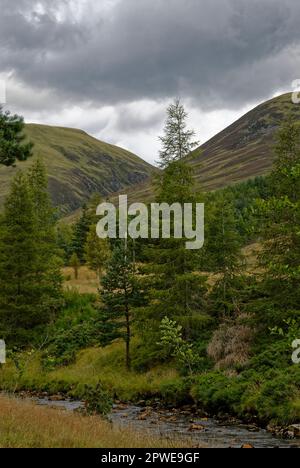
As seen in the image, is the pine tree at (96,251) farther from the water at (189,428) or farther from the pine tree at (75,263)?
the water at (189,428)

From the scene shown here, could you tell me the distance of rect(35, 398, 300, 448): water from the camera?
54.9ft

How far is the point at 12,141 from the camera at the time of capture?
813 inches

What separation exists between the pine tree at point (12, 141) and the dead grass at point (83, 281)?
33.4 meters

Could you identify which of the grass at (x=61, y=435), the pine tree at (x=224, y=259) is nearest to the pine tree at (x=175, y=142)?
the pine tree at (x=224, y=259)

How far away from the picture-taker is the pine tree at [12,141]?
20503 millimetres

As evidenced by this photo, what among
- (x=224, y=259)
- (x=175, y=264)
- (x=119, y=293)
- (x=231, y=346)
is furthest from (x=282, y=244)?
(x=119, y=293)

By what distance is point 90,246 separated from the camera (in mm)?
59562

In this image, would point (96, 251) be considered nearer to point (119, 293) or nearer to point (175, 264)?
point (119, 293)

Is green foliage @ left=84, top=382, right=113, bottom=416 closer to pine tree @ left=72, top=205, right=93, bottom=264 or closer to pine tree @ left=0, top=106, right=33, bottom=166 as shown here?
pine tree @ left=0, top=106, right=33, bottom=166

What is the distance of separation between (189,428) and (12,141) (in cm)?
1354

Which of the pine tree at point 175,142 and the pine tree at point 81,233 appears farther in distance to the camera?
the pine tree at point 81,233
